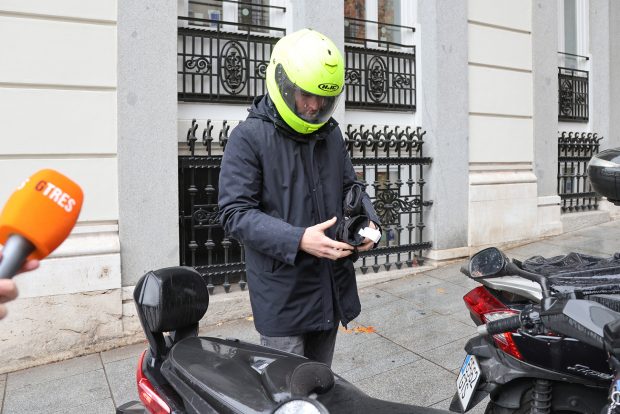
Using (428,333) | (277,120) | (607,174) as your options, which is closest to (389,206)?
(428,333)

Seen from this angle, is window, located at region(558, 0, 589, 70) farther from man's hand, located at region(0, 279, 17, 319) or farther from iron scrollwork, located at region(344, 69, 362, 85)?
man's hand, located at region(0, 279, 17, 319)

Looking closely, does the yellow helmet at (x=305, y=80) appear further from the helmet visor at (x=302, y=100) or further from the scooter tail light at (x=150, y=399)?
the scooter tail light at (x=150, y=399)

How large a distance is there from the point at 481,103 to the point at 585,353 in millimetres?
5591

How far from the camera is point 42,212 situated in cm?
114

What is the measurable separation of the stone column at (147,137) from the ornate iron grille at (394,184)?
2.18 metres

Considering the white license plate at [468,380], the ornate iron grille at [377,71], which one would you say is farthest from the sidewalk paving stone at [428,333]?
the ornate iron grille at [377,71]

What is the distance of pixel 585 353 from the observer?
2.32 metres

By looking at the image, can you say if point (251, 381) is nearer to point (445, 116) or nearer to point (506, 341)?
point (506, 341)

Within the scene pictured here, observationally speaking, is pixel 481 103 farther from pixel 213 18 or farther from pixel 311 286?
pixel 311 286

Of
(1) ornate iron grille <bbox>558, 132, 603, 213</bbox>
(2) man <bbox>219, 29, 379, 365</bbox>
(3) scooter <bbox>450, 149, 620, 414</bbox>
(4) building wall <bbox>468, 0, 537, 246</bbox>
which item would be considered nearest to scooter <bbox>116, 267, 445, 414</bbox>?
(2) man <bbox>219, 29, 379, 365</bbox>

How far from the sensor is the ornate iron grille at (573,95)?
9.23 meters

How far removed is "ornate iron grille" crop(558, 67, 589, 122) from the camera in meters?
9.23

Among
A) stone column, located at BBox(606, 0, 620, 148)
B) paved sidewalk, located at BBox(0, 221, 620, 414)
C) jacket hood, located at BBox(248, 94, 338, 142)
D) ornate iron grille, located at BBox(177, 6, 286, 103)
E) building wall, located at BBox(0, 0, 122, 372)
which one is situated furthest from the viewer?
stone column, located at BBox(606, 0, 620, 148)

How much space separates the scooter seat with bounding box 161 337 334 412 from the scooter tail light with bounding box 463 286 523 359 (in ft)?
3.75
